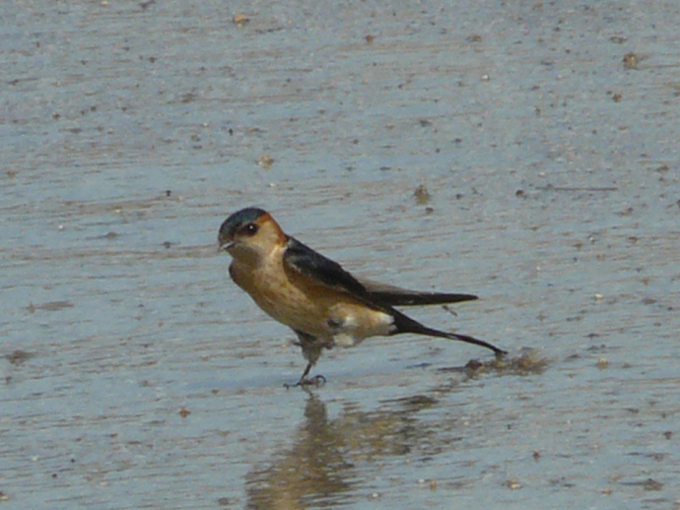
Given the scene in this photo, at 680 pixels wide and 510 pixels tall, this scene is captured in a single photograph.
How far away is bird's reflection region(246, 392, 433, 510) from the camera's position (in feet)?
17.0

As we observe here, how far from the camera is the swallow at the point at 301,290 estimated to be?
6625mm

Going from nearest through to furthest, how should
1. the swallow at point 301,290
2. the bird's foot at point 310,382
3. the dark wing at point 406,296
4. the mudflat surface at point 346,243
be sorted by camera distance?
the mudflat surface at point 346,243 < the bird's foot at point 310,382 < the swallow at point 301,290 < the dark wing at point 406,296

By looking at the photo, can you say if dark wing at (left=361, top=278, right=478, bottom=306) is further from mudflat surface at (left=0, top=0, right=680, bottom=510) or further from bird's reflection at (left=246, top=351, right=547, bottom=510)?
bird's reflection at (left=246, top=351, right=547, bottom=510)

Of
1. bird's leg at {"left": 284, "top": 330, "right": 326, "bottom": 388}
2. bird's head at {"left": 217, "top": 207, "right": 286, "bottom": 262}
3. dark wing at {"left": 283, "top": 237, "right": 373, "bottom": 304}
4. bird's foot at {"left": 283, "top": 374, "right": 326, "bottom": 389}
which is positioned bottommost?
bird's foot at {"left": 283, "top": 374, "right": 326, "bottom": 389}

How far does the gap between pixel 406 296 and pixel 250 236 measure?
0.58 meters

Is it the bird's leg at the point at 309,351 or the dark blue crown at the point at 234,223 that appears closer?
the bird's leg at the point at 309,351

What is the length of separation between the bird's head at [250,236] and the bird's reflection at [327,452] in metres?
0.64

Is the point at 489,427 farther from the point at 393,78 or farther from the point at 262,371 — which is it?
the point at 393,78

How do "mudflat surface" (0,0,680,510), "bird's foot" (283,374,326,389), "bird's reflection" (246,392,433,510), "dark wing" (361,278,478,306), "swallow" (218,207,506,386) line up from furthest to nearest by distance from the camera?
"dark wing" (361,278,478,306), "swallow" (218,207,506,386), "bird's foot" (283,374,326,389), "mudflat surface" (0,0,680,510), "bird's reflection" (246,392,433,510)

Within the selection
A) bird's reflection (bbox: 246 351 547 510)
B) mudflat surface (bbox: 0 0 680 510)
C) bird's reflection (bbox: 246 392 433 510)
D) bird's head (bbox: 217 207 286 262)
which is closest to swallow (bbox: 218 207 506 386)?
bird's head (bbox: 217 207 286 262)

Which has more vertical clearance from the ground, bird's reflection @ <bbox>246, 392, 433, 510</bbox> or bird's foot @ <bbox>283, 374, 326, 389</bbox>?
bird's foot @ <bbox>283, 374, 326, 389</bbox>

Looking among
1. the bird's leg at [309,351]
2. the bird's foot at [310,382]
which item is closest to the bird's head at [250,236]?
the bird's leg at [309,351]

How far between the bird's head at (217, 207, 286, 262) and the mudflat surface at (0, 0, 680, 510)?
0.33m

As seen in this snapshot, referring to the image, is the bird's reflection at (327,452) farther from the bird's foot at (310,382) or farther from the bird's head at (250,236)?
the bird's head at (250,236)
